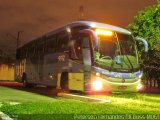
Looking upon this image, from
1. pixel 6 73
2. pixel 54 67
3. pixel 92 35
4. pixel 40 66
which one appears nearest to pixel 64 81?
pixel 54 67

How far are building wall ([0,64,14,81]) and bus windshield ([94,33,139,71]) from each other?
162 ft

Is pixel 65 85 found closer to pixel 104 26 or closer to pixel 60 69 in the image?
pixel 60 69

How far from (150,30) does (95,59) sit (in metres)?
19.8

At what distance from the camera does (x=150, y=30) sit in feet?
125

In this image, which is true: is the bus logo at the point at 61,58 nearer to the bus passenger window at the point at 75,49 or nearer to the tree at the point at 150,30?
the bus passenger window at the point at 75,49

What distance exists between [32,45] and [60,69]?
27.5 ft

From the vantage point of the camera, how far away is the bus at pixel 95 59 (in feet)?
63.4

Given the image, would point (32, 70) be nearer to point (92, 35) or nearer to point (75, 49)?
point (75, 49)

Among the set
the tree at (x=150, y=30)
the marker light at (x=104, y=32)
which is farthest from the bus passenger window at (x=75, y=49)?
the tree at (x=150, y=30)

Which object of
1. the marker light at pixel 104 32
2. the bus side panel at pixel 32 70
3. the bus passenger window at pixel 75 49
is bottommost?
the bus side panel at pixel 32 70

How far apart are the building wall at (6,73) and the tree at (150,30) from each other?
3302cm

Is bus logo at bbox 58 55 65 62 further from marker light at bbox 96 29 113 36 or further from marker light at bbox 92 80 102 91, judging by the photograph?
marker light at bbox 92 80 102 91

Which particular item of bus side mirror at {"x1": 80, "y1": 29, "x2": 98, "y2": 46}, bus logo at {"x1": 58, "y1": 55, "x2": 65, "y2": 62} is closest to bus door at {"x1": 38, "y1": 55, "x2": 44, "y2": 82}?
bus logo at {"x1": 58, "y1": 55, "x2": 65, "y2": 62}

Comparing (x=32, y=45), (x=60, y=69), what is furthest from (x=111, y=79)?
(x=32, y=45)
